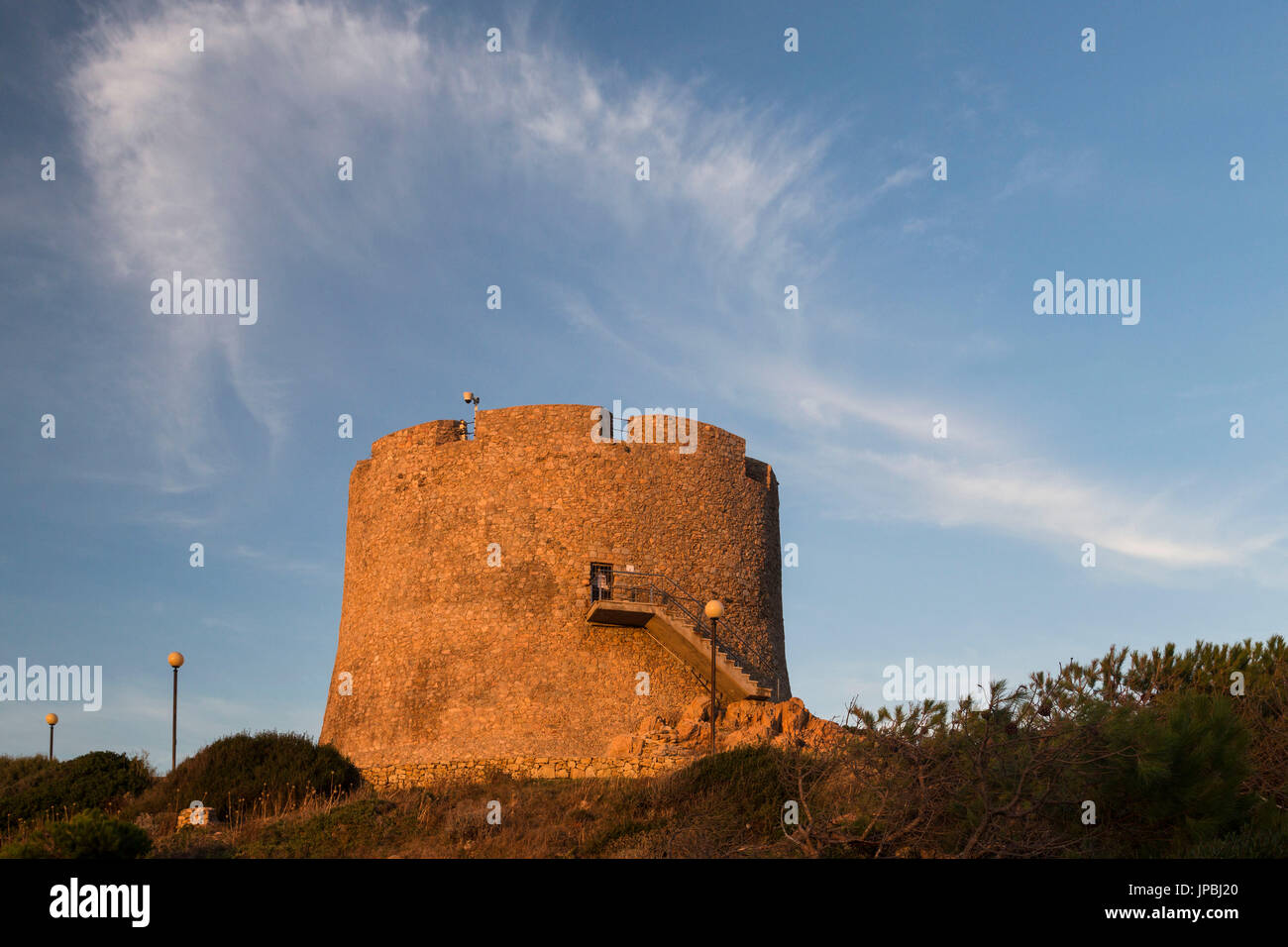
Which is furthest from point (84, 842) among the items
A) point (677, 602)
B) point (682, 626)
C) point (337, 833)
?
point (677, 602)

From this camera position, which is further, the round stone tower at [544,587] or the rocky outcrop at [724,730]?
the round stone tower at [544,587]

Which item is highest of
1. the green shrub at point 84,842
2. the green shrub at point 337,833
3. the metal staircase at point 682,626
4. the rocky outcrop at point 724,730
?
the metal staircase at point 682,626

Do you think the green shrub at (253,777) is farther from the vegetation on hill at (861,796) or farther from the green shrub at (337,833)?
the green shrub at (337,833)

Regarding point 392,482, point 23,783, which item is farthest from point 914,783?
point 23,783

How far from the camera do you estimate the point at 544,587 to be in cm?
2453

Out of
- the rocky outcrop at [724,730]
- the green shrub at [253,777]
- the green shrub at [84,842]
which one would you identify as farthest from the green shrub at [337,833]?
the rocky outcrop at [724,730]

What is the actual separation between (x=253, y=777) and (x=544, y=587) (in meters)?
6.81

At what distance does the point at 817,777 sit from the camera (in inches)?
576

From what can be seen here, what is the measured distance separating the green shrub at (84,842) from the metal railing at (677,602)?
12.7m

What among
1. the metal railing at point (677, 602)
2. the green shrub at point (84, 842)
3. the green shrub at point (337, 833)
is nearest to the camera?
the green shrub at point (84, 842)

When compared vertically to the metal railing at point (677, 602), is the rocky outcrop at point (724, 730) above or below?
below

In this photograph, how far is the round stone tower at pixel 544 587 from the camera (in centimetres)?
2388

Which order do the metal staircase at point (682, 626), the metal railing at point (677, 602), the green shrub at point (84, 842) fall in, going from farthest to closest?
the metal railing at point (677, 602), the metal staircase at point (682, 626), the green shrub at point (84, 842)
